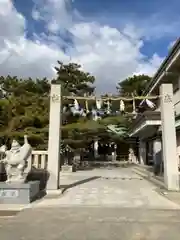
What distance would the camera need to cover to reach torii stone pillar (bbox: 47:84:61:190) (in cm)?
931

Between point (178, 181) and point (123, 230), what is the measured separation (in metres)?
5.09

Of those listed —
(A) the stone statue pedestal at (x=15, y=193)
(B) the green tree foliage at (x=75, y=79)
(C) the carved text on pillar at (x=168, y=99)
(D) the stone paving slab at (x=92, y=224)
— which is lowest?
(D) the stone paving slab at (x=92, y=224)

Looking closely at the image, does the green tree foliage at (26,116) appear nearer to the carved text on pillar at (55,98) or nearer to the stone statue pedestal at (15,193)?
the carved text on pillar at (55,98)

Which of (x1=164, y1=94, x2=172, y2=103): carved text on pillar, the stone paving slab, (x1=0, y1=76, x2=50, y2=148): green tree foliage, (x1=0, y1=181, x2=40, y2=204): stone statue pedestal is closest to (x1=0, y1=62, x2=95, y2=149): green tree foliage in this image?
(x1=0, y1=76, x2=50, y2=148): green tree foliage

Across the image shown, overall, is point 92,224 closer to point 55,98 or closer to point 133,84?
point 55,98

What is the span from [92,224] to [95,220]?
1.05 feet

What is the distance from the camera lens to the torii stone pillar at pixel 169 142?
9391mm

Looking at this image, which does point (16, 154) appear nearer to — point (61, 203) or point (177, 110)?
point (61, 203)

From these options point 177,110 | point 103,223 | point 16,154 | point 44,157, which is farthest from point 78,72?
point 103,223

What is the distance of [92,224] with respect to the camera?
5250 mm

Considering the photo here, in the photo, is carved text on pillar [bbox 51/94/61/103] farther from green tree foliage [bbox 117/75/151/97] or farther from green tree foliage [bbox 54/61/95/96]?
green tree foliage [bbox 117/75/151/97]

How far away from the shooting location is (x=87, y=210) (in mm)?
6570

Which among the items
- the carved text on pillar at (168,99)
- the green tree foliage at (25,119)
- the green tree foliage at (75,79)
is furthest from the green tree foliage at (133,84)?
the carved text on pillar at (168,99)

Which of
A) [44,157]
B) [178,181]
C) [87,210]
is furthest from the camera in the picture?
[44,157]
